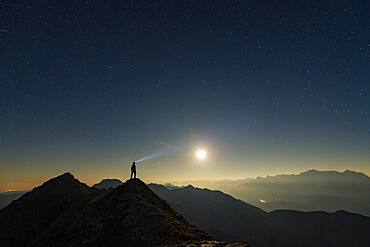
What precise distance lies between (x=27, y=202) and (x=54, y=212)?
894cm

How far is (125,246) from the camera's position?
26.2 metres

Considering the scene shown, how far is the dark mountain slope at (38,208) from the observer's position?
50.1m

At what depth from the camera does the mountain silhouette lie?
2706 centimetres

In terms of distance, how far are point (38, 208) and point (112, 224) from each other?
121 feet

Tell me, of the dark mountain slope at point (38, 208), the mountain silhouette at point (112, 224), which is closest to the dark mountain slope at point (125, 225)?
the mountain silhouette at point (112, 224)

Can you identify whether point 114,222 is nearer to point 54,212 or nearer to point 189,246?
point 189,246

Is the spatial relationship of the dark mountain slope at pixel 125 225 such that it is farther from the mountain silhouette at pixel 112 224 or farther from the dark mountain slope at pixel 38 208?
the dark mountain slope at pixel 38 208

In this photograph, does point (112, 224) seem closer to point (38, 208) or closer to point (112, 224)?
point (112, 224)

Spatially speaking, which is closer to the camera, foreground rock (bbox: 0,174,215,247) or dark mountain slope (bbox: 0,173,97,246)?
foreground rock (bbox: 0,174,215,247)

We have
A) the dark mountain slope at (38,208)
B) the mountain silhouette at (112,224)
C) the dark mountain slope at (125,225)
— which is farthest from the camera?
the dark mountain slope at (38,208)

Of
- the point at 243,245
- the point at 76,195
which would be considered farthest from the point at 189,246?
the point at 76,195

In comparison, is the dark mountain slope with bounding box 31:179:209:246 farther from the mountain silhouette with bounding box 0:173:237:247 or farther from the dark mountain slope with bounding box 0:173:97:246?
the dark mountain slope with bounding box 0:173:97:246

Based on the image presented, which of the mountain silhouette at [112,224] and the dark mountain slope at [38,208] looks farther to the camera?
the dark mountain slope at [38,208]

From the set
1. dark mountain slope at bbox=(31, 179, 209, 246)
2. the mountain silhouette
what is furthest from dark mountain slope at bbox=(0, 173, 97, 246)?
dark mountain slope at bbox=(31, 179, 209, 246)
